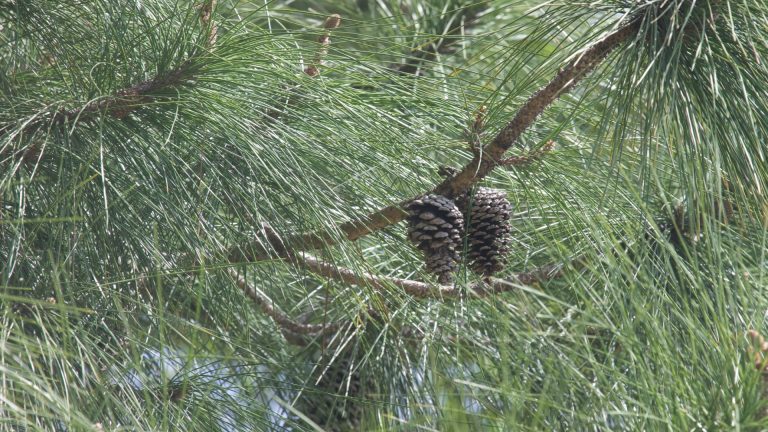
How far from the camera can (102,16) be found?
1.09 metres

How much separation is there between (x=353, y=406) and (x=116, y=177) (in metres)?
0.57

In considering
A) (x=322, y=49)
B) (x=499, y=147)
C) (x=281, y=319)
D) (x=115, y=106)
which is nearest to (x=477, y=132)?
(x=499, y=147)

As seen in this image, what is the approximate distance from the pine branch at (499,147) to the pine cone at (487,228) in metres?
0.02

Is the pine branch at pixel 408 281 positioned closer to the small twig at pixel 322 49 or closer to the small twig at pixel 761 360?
the small twig at pixel 322 49

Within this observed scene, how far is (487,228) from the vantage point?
3.32ft

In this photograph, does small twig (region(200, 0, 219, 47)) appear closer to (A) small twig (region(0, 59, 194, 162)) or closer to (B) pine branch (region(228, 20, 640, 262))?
(A) small twig (region(0, 59, 194, 162))

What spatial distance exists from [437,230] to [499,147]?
0.30ft

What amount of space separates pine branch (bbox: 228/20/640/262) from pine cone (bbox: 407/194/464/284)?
0.06ft

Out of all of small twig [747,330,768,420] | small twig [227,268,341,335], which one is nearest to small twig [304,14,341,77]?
small twig [227,268,341,335]

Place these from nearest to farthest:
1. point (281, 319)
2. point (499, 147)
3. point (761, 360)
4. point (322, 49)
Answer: point (761, 360)
point (499, 147)
point (322, 49)
point (281, 319)

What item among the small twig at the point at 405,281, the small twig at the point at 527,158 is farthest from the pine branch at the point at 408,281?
the small twig at the point at 527,158

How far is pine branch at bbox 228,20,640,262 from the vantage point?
91cm

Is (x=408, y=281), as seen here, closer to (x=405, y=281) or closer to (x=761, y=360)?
(x=405, y=281)

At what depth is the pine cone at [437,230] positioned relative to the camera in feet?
3.17
